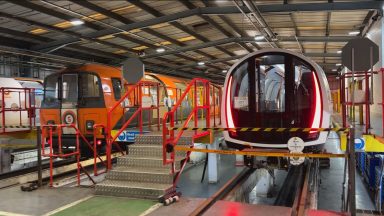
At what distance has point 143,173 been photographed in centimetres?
636

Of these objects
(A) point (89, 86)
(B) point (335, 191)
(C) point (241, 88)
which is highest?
(A) point (89, 86)

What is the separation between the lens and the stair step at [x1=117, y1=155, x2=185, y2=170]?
6.52 metres

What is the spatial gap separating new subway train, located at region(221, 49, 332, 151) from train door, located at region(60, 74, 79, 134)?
515cm

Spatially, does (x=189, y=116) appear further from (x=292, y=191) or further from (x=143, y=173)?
(x=292, y=191)

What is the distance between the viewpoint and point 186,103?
15430 millimetres

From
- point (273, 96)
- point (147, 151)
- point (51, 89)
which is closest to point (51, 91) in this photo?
point (51, 89)

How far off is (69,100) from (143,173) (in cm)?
491

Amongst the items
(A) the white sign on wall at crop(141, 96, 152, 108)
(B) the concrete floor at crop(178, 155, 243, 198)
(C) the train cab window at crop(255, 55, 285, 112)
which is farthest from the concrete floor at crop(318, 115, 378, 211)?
(A) the white sign on wall at crop(141, 96, 152, 108)

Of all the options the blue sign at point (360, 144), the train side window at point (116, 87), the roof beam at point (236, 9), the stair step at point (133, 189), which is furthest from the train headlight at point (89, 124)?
the blue sign at point (360, 144)

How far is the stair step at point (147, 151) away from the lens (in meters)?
6.93

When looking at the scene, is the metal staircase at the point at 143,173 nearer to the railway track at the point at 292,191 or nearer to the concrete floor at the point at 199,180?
the railway track at the point at 292,191

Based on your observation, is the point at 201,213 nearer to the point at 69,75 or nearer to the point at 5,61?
the point at 69,75

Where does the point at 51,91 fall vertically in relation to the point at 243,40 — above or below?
below

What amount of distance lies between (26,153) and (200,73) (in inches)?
663
